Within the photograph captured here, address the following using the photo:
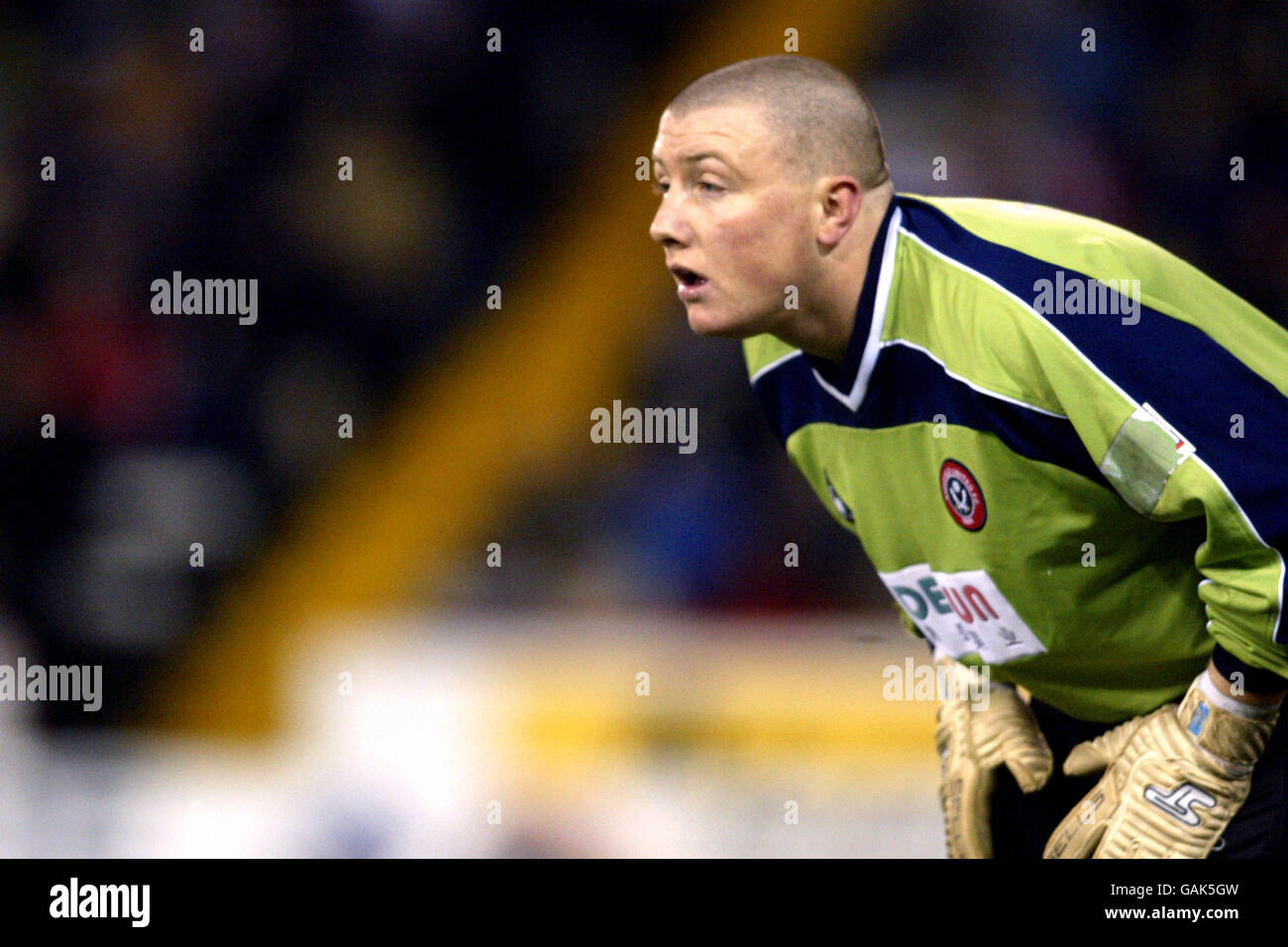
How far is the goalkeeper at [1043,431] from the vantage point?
1.87m

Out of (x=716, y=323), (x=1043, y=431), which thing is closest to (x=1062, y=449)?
(x=1043, y=431)

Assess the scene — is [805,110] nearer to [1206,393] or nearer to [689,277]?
[689,277]

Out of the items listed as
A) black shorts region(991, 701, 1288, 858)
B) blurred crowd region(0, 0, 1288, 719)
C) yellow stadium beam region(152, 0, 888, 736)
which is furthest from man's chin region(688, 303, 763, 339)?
yellow stadium beam region(152, 0, 888, 736)

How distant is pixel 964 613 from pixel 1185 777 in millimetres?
388

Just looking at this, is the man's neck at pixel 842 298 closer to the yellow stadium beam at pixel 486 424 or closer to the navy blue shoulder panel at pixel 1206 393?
the navy blue shoulder panel at pixel 1206 393

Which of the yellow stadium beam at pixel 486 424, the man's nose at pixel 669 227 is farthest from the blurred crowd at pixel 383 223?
the man's nose at pixel 669 227

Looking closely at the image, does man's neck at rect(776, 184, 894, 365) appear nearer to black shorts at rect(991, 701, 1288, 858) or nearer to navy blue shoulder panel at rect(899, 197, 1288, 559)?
navy blue shoulder panel at rect(899, 197, 1288, 559)

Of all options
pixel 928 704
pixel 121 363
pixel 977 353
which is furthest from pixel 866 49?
pixel 977 353

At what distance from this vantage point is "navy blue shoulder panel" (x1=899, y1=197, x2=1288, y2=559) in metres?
1.82

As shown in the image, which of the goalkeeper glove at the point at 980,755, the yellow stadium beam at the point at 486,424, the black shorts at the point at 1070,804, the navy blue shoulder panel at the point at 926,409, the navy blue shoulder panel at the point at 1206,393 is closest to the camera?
the navy blue shoulder panel at the point at 1206,393

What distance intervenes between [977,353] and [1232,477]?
13.8 inches

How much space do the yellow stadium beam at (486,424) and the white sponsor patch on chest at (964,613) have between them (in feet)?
7.92

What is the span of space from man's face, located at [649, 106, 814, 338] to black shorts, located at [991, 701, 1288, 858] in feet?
2.67

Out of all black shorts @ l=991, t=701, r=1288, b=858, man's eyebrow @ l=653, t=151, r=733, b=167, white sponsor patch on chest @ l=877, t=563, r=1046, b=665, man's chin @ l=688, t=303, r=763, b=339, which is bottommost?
black shorts @ l=991, t=701, r=1288, b=858
